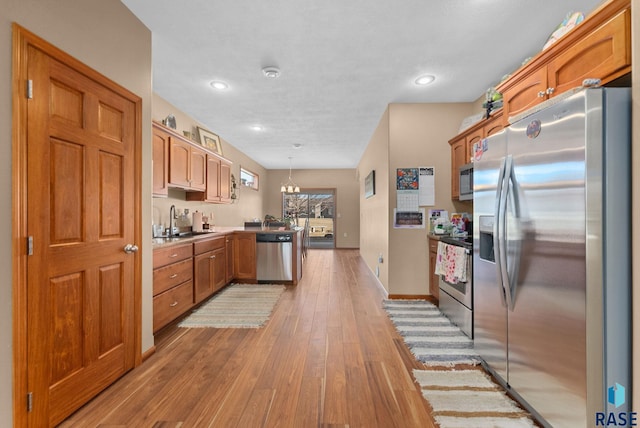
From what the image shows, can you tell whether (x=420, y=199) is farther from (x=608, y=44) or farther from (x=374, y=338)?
(x=608, y=44)

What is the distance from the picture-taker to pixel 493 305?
1939mm

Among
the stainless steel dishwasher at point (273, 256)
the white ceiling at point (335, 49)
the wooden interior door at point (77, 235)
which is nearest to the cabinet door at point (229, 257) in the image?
the stainless steel dishwasher at point (273, 256)

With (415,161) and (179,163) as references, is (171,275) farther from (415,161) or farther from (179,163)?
(415,161)

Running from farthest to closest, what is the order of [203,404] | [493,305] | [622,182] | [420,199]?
[420,199] → [493,305] → [203,404] → [622,182]

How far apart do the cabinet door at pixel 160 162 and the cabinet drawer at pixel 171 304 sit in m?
1.05

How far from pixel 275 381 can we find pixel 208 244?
2234 millimetres

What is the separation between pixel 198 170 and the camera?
4.02 m

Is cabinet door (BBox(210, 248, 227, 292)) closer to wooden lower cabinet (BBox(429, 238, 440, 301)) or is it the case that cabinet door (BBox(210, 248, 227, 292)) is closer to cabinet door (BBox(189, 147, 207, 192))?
cabinet door (BBox(189, 147, 207, 192))

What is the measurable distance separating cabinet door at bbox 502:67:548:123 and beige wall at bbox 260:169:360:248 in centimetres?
695

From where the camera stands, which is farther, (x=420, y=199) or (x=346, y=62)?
(x=420, y=199)

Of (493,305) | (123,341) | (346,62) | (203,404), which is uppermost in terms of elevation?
(346,62)

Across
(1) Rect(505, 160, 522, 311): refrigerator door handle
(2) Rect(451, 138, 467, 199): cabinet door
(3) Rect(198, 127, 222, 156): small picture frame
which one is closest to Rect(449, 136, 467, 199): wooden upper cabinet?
(2) Rect(451, 138, 467, 199): cabinet door

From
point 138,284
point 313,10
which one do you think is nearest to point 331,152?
point 313,10

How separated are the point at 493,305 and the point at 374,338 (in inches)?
42.9
